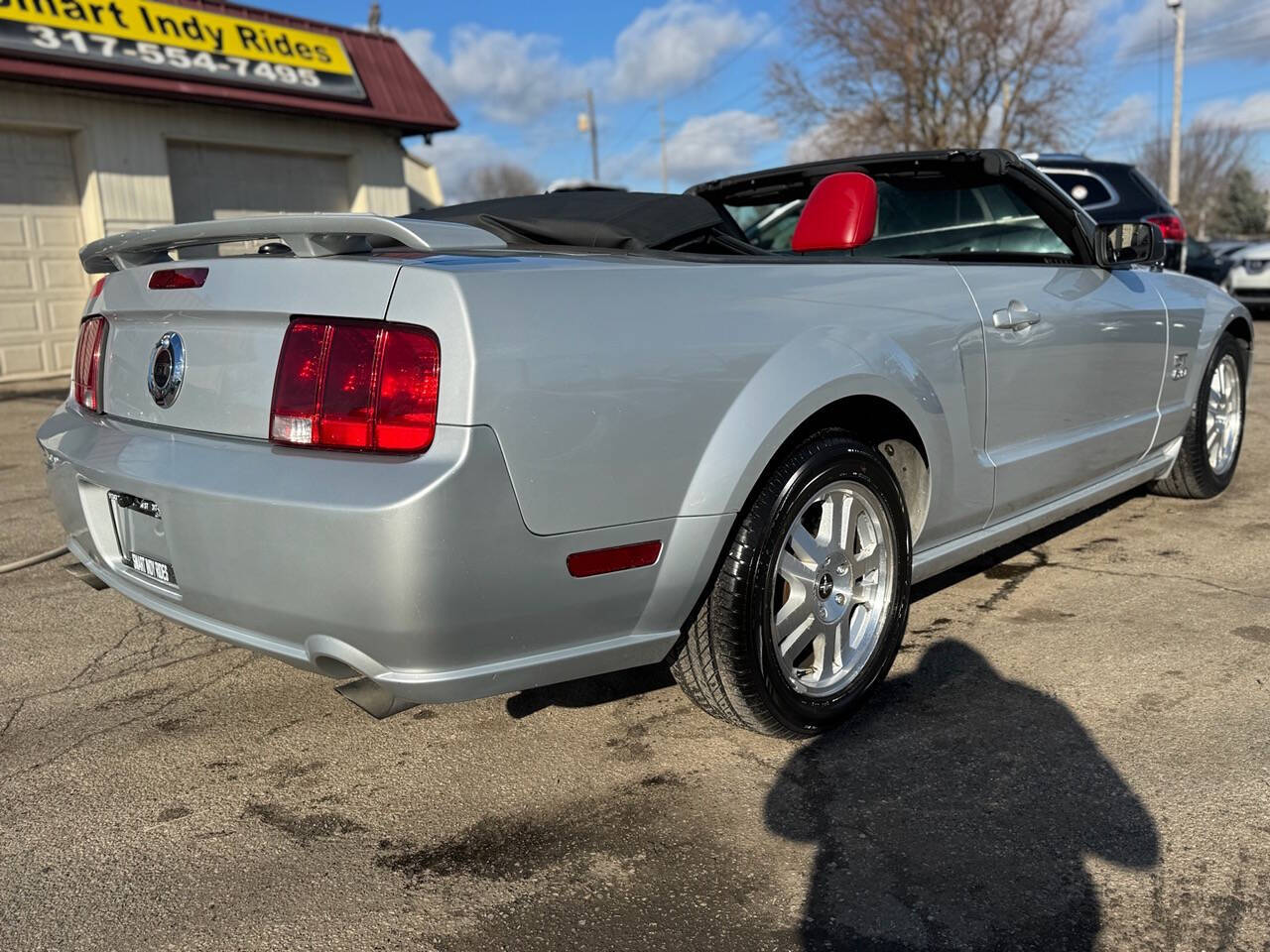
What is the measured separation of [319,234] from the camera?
7.33 feet

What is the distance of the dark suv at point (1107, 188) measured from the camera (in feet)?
26.1

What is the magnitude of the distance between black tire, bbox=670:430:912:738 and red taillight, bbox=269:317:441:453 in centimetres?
79

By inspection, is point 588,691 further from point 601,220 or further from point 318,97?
point 318,97

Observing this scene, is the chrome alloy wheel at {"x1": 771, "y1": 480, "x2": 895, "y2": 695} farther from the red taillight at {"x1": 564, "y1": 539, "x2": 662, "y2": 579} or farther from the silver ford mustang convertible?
the red taillight at {"x1": 564, "y1": 539, "x2": 662, "y2": 579}

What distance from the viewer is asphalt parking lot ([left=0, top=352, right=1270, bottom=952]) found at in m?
1.97

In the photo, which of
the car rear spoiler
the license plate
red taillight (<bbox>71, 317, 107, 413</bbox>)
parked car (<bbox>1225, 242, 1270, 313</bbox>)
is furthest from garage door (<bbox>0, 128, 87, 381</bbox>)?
parked car (<bbox>1225, 242, 1270, 313</bbox>)

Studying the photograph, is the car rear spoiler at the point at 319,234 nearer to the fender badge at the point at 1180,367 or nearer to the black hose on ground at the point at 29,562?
the black hose on ground at the point at 29,562

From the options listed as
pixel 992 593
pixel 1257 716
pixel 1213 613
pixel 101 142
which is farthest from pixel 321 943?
pixel 101 142

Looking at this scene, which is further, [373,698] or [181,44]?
[181,44]

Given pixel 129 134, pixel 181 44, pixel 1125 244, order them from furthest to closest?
pixel 181 44, pixel 129 134, pixel 1125 244

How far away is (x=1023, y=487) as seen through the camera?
335 cm

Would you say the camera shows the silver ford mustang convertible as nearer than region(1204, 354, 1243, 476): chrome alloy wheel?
Yes

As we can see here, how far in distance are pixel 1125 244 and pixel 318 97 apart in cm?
1092

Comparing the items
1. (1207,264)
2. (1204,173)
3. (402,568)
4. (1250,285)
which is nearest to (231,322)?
(402,568)
